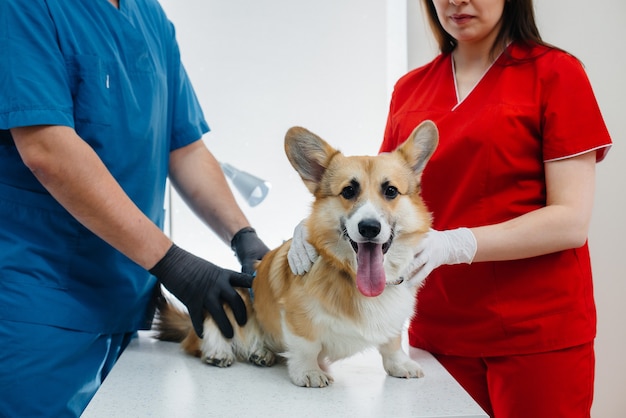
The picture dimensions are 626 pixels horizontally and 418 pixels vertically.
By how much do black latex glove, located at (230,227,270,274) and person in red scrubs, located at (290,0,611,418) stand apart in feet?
1.17

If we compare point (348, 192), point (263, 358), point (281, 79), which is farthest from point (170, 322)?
point (281, 79)

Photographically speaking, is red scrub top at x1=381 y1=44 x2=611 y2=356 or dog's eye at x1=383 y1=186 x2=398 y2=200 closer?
dog's eye at x1=383 y1=186 x2=398 y2=200

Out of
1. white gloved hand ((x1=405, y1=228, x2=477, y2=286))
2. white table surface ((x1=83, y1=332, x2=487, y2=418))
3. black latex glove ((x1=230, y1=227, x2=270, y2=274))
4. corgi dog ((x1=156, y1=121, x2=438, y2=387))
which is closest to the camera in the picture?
white table surface ((x1=83, y1=332, x2=487, y2=418))

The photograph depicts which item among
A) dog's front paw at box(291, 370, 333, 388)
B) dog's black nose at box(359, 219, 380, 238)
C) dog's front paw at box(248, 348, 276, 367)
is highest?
dog's black nose at box(359, 219, 380, 238)

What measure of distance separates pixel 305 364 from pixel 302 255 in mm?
239

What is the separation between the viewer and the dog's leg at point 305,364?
1310 millimetres

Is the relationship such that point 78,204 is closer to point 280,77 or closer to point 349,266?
point 349,266

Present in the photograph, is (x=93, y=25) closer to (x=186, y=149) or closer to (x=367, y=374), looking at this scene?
(x=186, y=149)

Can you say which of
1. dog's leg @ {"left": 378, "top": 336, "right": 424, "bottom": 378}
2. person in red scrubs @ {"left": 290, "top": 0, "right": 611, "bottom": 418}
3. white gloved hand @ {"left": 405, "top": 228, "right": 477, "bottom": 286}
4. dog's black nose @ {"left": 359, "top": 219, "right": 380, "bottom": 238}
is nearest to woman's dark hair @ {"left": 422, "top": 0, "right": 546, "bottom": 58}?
person in red scrubs @ {"left": 290, "top": 0, "right": 611, "bottom": 418}

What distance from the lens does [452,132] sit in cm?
158

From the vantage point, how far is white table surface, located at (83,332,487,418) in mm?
1158

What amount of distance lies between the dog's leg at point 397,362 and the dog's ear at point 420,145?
41 centimetres

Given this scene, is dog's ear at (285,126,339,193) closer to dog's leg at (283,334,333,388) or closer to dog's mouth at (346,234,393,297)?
dog's mouth at (346,234,393,297)

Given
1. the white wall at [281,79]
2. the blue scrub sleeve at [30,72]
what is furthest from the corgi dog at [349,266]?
the white wall at [281,79]
